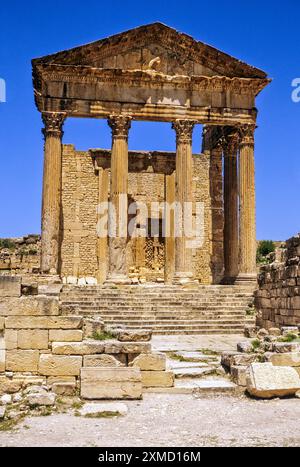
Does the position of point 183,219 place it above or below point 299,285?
above

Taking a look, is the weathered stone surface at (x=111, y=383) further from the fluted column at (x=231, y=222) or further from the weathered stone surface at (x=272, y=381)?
the fluted column at (x=231, y=222)

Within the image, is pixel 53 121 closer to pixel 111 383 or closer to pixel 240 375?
pixel 240 375

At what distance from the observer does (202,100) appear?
23922 mm

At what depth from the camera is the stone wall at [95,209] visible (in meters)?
28.0

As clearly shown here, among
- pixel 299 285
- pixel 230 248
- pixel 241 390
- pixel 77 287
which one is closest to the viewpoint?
pixel 241 390

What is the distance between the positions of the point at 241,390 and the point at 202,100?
56.5 ft

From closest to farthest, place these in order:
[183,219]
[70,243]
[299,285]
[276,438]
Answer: [276,438], [299,285], [183,219], [70,243]

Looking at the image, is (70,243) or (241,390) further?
(70,243)

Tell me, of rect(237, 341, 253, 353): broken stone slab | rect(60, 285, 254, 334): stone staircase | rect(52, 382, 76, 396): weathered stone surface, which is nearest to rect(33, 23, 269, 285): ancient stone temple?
rect(60, 285, 254, 334): stone staircase

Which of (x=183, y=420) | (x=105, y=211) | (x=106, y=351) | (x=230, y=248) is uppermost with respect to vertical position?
(x=105, y=211)

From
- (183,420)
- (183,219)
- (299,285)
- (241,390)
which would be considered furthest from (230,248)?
(183,420)

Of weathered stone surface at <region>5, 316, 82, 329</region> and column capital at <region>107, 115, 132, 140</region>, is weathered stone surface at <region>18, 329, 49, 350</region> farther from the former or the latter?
column capital at <region>107, 115, 132, 140</region>

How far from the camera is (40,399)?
7.45m

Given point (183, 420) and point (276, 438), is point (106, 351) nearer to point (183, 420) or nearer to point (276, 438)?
point (183, 420)
